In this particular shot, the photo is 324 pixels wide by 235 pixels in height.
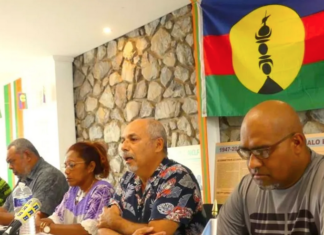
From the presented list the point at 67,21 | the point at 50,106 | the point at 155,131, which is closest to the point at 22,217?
the point at 155,131

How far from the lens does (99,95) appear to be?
498cm

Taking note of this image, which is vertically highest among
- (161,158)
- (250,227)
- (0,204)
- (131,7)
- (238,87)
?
(131,7)

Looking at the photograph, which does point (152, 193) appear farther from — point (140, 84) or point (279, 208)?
point (140, 84)

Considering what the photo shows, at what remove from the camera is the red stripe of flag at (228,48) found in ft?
8.27

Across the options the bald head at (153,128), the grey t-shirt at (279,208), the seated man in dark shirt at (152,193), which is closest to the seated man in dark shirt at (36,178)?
the seated man in dark shirt at (152,193)

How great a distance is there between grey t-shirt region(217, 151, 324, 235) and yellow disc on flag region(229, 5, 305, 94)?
1282 mm

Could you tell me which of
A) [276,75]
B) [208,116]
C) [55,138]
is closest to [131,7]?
[208,116]

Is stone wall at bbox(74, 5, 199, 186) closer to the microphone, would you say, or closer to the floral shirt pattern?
the floral shirt pattern

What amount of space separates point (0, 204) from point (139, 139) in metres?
2.08

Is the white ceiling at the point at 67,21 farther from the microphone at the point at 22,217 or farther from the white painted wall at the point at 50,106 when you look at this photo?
the microphone at the point at 22,217

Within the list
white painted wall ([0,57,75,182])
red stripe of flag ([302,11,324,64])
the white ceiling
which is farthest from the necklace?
white painted wall ([0,57,75,182])

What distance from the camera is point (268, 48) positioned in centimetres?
276

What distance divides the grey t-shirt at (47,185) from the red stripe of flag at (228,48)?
1.33 metres

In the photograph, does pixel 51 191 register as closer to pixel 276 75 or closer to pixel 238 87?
pixel 238 87
